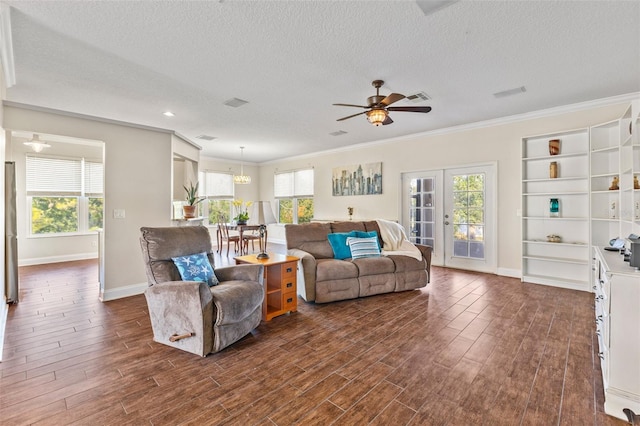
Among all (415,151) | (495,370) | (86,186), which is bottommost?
(495,370)

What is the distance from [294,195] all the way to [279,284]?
5.98 m

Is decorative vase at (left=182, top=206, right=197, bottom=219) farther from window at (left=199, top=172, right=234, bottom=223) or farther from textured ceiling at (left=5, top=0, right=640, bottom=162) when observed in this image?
window at (left=199, top=172, right=234, bottom=223)

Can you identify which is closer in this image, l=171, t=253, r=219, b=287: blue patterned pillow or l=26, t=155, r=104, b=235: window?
l=171, t=253, r=219, b=287: blue patterned pillow

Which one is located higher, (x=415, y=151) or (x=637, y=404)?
(x=415, y=151)

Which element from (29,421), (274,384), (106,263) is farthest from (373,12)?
(106,263)

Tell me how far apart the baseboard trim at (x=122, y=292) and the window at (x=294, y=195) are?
513 cm

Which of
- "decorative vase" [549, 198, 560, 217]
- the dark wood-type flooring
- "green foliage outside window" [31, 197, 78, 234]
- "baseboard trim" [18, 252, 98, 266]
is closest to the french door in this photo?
"decorative vase" [549, 198, 560, 217]

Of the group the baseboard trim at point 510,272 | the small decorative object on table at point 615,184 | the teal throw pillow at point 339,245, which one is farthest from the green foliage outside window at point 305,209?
the small decorative object on table at point 615,184

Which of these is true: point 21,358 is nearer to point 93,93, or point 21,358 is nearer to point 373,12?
point 93,93

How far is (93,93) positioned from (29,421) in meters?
3.82

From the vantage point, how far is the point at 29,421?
67.3 inches

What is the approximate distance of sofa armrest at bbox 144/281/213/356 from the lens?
238 centimetres

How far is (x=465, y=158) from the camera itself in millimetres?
5555

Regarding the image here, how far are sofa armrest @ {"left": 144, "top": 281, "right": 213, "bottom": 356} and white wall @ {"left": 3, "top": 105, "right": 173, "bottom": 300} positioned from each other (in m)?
1.99
